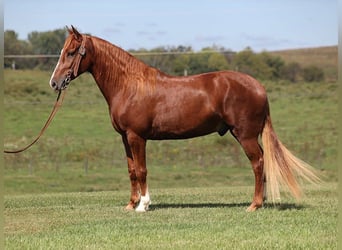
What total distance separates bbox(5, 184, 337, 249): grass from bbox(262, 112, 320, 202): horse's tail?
341mm

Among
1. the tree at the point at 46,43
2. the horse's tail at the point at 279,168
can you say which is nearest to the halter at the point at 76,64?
the horse's tail at the point at 279,168

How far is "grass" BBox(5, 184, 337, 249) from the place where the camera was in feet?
22.2

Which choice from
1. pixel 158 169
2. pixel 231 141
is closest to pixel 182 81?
A: pixel 158 169

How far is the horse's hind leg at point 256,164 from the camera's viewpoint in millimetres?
9078

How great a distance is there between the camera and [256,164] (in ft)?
30.0

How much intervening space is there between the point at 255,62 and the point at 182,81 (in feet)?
99.4

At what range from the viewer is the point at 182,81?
30.2 ft

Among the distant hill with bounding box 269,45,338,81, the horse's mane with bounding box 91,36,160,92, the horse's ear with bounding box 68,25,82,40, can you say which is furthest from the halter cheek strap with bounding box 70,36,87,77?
the distant hill with bounding box 269,45,338,81

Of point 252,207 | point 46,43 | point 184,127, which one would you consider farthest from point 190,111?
point 46,43

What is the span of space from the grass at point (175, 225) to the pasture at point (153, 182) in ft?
0.04

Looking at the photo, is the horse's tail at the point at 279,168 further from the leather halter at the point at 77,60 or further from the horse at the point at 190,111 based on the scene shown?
the leather halter at the point at 77,60

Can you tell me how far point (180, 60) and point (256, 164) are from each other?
27.0 metres

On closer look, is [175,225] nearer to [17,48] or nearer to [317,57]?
[17,48]

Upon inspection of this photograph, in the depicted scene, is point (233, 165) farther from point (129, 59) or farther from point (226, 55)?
point (129, 59)
